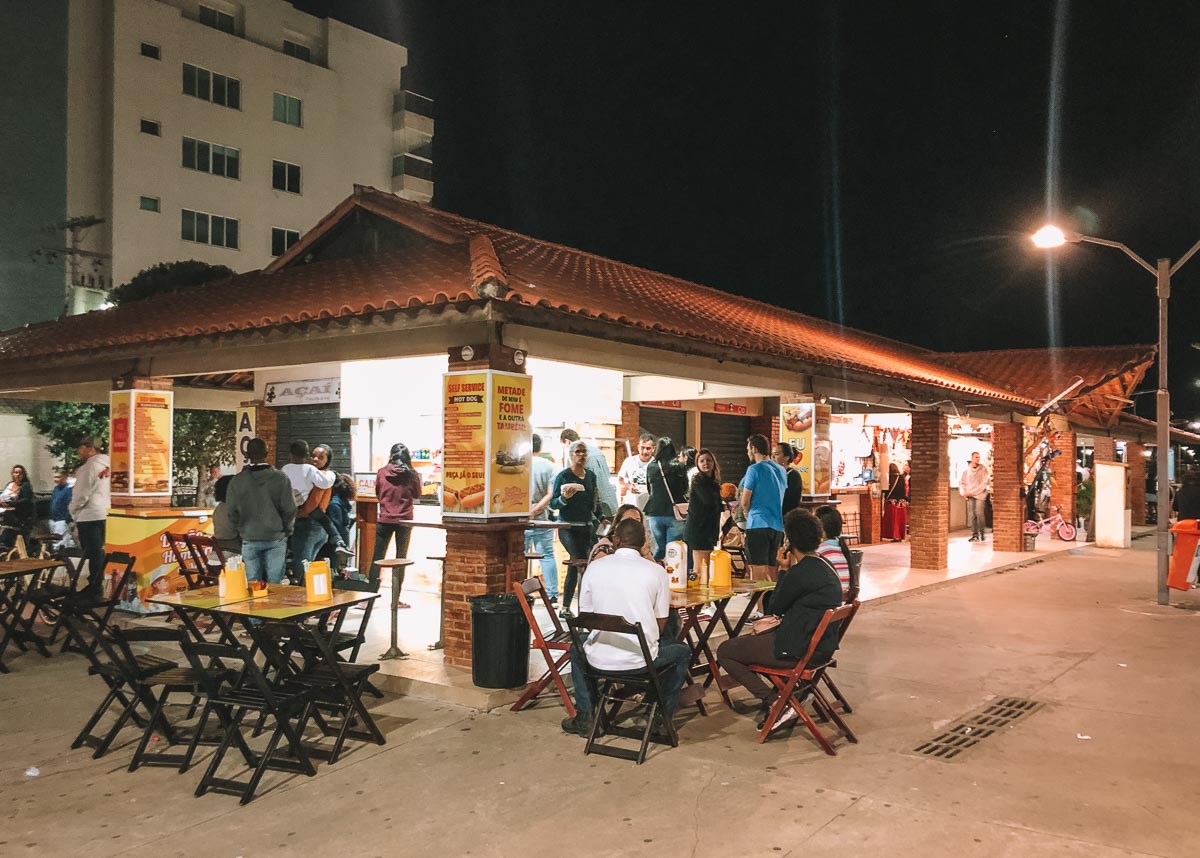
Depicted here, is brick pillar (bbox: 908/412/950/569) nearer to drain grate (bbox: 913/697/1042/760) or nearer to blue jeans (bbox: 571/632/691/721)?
drain grate (bbox: 913/697/1042/760)

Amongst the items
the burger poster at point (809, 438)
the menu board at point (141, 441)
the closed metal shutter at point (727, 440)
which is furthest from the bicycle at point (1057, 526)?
the menu board at point (141, 441)

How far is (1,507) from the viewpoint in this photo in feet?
48.4

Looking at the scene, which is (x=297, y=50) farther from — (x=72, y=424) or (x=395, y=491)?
(x=395, y=491)

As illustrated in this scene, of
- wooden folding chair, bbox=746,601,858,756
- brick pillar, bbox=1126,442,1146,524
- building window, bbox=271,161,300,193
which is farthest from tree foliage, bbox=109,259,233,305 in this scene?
brick pillar, bbox=1126,442,1146,524

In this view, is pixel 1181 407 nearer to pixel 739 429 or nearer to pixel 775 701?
pixel 739 429

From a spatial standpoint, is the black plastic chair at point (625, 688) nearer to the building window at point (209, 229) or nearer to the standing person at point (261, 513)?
the standing person at point (261, 513)

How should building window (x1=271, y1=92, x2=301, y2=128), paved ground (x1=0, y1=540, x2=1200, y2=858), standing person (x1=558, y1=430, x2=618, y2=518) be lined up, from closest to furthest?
1. paved ground (x1=0, y1=540, x2=1200, y2=858)
2. standing person (x1=558, y1=430, x2=618, y2=518)
3. building window (x1=271, y1=92, x2=301, y2=128)

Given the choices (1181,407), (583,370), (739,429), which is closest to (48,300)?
(739,429)

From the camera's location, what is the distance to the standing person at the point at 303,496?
30.8 feet

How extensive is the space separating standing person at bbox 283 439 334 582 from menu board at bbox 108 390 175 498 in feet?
6.85

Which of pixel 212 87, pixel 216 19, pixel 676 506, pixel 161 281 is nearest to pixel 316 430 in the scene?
pixel 676 506

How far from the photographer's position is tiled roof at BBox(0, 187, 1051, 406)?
25.1 feet

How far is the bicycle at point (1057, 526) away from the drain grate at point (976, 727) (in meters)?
13.9

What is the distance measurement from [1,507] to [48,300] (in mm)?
18765
